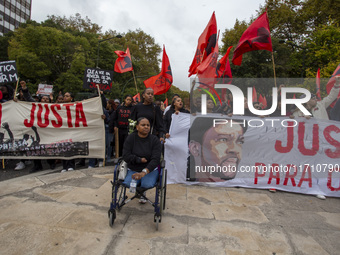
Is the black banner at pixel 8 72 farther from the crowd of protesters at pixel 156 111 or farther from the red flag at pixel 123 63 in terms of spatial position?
the red flag at pixel 123 63

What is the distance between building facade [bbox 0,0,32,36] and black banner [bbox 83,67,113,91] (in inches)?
1900

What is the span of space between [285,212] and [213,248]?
5.51 feet

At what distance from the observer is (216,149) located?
14.8 ft

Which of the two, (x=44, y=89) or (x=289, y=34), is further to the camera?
(x=289, y=34)

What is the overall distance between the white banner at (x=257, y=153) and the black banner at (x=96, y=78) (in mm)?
4082

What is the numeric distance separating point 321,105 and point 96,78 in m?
6.43

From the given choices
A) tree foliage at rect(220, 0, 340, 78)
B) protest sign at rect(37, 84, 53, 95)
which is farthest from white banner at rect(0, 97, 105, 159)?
tree foliage at rect(220, 0, 340, 78)

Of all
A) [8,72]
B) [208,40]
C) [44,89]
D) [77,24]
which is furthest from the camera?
[77,24]

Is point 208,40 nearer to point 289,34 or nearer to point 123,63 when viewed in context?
point 123,63

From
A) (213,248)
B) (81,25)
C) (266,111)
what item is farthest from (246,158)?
(81,25)

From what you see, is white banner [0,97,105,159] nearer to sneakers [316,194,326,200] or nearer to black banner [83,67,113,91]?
black banner [83,67,113,91]

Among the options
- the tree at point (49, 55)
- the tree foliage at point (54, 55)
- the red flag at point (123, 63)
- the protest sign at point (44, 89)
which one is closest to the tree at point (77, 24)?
the tree foliage at point (54, 55)

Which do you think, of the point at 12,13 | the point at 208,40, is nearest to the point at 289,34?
the point at 208,40

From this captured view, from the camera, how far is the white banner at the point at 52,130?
17.6ft
